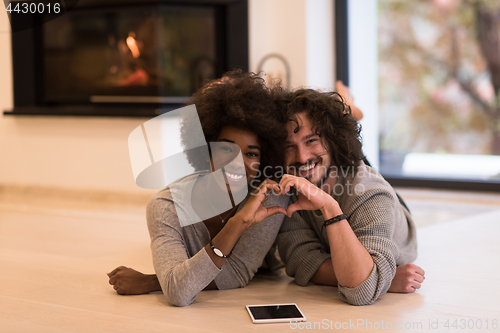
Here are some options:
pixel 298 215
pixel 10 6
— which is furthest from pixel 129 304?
pixel 10 6

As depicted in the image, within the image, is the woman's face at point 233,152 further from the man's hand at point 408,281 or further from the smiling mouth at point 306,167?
the man's hand at point 408,281

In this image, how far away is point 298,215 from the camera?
1805 mm

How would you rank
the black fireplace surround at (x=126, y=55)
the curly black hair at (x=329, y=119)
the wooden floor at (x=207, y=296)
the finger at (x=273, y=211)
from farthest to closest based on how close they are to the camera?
the black fireplace surround at (x=126, y=55), the curly black hair at (x=329, y=119), the finger at (x=273, y=211), the wooden floor at (x=207, y=296)

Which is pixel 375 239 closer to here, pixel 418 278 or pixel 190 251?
pixel 418 278

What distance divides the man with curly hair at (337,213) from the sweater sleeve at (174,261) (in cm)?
29

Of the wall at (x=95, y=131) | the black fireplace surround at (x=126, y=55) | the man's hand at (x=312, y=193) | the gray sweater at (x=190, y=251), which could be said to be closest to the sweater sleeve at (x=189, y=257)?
the gray sweater at (x=190, y=251)

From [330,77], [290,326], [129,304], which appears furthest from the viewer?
[330,77]

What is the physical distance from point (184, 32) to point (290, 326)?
108 inches

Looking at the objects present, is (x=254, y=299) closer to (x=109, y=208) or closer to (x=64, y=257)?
(x=64, y=257)

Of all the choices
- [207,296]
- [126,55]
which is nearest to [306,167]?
[207,296]

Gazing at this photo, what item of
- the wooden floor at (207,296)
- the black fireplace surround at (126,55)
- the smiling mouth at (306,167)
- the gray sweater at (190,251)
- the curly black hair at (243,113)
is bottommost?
the wooden floor at (207,296)

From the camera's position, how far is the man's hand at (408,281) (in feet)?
5.42

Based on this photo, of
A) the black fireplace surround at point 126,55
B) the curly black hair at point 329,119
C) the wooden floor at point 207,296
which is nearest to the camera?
the wooden floor at point 207,296

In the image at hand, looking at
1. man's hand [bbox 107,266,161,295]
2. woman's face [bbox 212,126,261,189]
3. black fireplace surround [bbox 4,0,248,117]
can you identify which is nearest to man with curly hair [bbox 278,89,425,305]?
woman's face [bbox 212,126,261,189]
